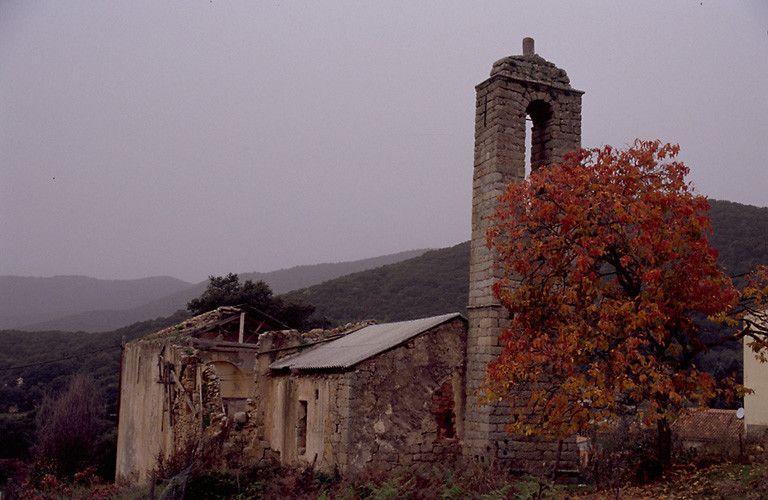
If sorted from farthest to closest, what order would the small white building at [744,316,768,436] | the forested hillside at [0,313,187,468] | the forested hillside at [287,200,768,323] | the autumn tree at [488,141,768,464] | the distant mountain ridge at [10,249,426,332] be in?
the distant mountain ridge at [10,249,426,332]
the forested hillside at [287,200,768,323]
the forested hillside at [0,313,187,468]
the small white building at [744,316,768,436]
the autumn tree at [488,141,768,464]

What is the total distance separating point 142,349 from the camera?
885 inches

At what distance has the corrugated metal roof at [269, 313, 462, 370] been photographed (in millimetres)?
13617

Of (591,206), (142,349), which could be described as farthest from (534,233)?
(142,349)

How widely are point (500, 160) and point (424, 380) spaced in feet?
14.1

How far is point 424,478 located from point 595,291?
156 inches

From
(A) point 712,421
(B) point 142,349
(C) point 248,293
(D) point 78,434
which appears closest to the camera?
(B) point 142,349

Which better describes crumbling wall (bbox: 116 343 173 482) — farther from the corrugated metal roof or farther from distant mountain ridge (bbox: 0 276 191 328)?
distant mountain ridge (bbox: 0 276 191 328)

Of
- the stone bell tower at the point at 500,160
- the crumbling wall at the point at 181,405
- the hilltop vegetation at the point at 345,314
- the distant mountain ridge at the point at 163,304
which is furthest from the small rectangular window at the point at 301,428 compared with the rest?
the distant mountain ridge at the point at 163,304

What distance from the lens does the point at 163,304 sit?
114688mm

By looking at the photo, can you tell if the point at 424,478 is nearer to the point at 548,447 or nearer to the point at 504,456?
the point at 504,456

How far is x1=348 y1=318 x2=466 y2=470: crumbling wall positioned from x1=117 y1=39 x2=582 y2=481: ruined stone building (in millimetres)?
18

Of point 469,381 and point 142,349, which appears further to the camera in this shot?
point 142,349

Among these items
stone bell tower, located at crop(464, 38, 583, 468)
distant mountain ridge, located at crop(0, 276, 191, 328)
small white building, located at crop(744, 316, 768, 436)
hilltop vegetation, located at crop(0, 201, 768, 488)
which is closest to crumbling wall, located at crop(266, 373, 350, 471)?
stone bell tower, located at crop(464, 38, 583, 468)

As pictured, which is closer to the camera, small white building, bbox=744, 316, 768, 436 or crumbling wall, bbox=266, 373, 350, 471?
crumbling wall, bbox=266, 373, 350, 471
